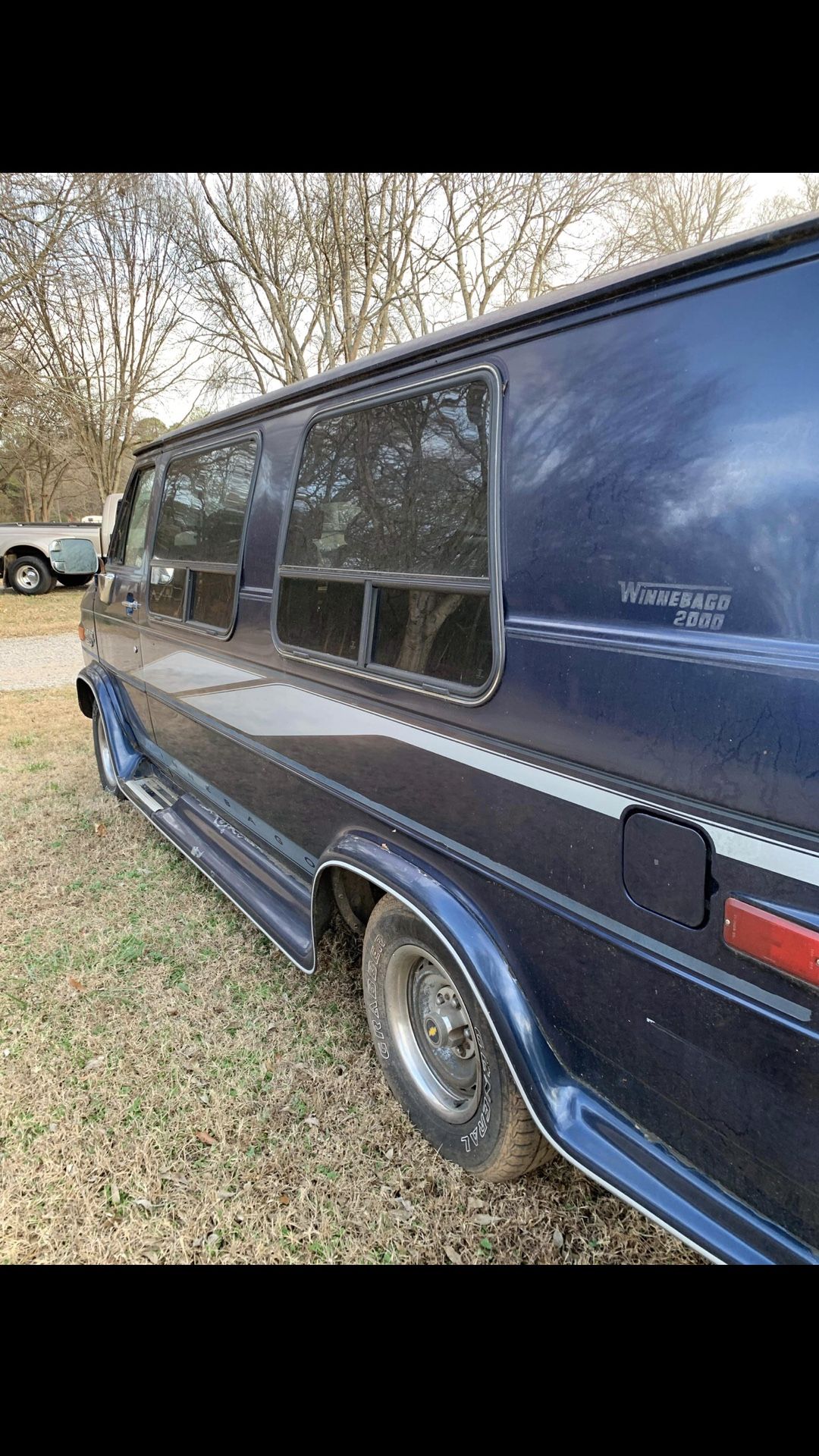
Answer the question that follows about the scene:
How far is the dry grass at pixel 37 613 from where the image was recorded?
42.9ft

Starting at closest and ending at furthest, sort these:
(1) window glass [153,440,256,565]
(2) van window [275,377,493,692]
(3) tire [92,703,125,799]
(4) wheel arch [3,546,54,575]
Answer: (2) van window [275,377,493,692], (1) window glass [153,440,256,565], (3) tire [92,703,125,799], (4) wheel arch [3,546,54,575]

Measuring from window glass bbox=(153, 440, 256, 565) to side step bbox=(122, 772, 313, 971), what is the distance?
1.25 meters

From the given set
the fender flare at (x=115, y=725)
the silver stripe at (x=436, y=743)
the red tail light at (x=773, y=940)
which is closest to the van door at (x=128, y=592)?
the fender flare at (x=115, y=725)

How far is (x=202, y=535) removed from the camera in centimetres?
350

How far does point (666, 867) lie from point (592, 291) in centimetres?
117

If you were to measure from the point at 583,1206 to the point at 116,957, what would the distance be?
220 centimetres

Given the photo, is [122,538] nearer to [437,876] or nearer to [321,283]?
[437,876]

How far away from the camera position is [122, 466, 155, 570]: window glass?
172 inches

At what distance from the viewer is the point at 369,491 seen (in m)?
2.27

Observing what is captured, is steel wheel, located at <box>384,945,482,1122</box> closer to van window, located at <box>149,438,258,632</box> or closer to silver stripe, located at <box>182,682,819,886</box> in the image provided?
silver stripe, located at <box>182,682,819,886</box>

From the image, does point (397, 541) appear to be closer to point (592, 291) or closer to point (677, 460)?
point (592, 291)

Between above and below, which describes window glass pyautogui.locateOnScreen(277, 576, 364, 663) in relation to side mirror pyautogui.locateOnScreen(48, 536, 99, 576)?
below

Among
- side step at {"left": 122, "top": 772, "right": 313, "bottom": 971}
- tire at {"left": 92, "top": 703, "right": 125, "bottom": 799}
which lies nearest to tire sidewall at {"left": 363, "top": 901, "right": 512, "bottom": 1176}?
side step at {"left": 122, "top": 772, "right": 313, "bottom": 971}

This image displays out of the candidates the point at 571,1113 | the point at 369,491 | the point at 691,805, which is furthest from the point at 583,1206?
the point at 369,491
